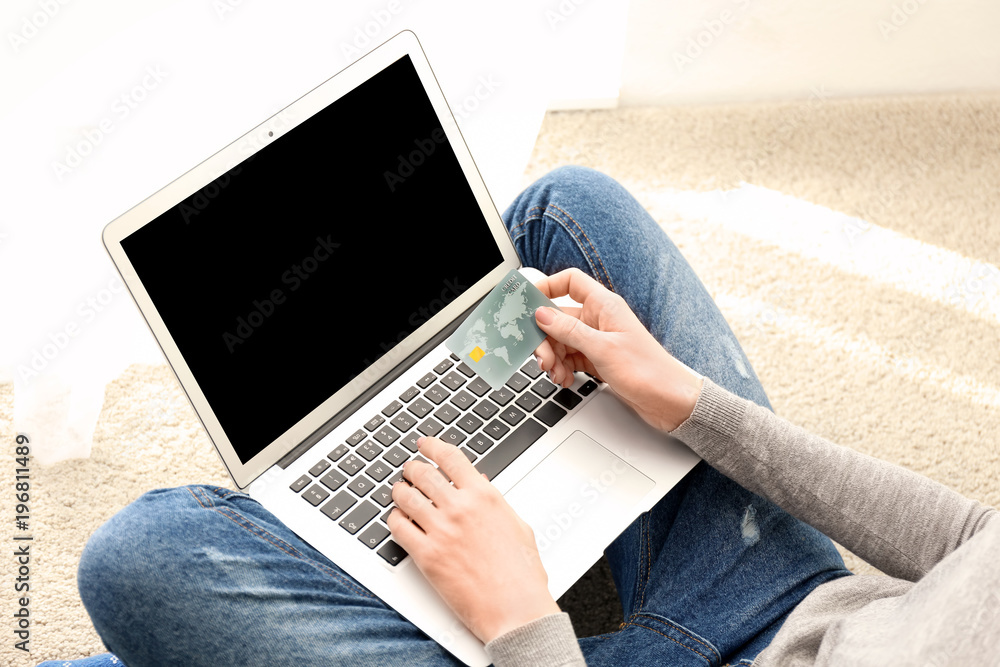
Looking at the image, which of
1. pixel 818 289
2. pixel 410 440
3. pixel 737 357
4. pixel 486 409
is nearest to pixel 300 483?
pixel 410 440

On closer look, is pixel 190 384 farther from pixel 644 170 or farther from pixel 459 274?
pixel 644 170

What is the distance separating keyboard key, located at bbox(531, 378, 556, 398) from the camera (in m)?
1.01

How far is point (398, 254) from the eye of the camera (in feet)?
Answer: 3.22

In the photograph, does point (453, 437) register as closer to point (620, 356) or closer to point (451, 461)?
point (451, 461)

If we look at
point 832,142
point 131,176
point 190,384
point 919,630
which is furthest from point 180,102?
point 832,142

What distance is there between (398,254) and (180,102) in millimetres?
602

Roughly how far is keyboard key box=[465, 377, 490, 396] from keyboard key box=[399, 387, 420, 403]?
63mm

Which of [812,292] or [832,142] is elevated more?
[832,142]

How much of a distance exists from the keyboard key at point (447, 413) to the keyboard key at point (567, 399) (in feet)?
0.41

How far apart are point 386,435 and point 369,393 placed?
6 centimetres

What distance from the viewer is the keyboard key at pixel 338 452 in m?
0.93

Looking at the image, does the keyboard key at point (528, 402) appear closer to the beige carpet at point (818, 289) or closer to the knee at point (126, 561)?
the knee at point (126, 561)

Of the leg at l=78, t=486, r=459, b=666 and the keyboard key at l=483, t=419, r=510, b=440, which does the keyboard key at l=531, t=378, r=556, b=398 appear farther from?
the leg at l=78, t=486, r=459, b=666

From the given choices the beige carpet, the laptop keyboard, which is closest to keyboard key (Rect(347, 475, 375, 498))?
the laptop keyboard
